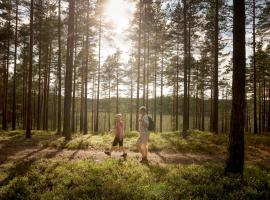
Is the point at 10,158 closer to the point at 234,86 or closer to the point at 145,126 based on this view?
the point at 145,126

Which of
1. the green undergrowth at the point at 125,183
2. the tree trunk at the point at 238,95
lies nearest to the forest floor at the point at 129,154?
the green undergrowth at the point at 125,183

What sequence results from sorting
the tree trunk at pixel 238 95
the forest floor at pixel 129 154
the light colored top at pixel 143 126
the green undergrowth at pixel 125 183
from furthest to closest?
the light colored top at pixel 143 126
the forest floor at pixel 129 154
the tree trunk at pixel 238 95
the green undergrowth at pixel 125 183

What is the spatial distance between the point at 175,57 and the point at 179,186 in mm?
31941

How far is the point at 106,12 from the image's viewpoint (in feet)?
98.2

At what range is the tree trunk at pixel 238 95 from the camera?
8930 mm

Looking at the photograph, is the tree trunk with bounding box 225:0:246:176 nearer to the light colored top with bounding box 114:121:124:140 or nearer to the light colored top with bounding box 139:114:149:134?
the light colored top with bounding box 139:114:149:134

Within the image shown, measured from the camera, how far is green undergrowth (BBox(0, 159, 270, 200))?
25.3 ft

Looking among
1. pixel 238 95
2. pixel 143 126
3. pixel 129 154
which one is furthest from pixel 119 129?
pixel 238 95

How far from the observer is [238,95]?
8906mm

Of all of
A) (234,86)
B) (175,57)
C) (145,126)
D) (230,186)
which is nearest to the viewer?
(230,186)

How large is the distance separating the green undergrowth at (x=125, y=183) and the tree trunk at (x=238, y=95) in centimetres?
74

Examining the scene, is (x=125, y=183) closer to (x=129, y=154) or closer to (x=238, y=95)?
(x=238, y=95)

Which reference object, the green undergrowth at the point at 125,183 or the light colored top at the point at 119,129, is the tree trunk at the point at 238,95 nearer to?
the green undergrowth at the point at 125,183

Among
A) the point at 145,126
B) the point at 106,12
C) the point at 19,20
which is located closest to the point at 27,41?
the point at 19,20
